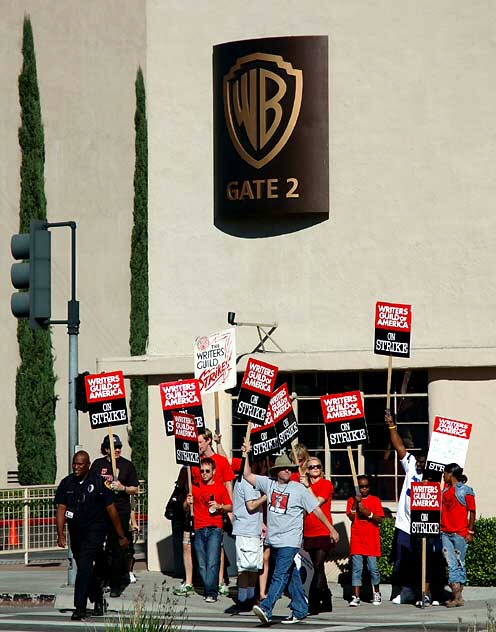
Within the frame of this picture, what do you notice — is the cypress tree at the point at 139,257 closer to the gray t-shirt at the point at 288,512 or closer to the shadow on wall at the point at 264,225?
the shadow on wall at the point at 264,225

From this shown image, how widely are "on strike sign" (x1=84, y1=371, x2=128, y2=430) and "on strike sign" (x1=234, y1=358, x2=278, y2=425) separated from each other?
5.16ft

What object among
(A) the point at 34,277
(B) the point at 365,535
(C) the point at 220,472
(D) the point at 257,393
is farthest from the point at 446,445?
(A) the point at 34,277

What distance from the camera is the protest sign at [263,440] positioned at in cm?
1789

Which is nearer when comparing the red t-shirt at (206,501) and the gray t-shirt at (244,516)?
the gray t-shirt at (244,516)

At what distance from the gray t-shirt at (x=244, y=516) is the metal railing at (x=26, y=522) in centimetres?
876

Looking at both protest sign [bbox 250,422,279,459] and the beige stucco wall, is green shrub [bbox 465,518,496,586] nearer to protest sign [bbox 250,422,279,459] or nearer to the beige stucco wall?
protest sign [bbox 250,422,279,459]

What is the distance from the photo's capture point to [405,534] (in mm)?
18375

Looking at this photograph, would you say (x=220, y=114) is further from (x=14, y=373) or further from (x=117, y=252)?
(x=117, y=252)

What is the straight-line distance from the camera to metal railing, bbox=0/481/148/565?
25688mm

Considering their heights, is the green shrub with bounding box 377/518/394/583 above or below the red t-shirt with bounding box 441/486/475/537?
below

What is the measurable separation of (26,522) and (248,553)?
29.8 feet

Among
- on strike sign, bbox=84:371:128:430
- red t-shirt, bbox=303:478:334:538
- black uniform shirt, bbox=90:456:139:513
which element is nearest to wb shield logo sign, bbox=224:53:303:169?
on strike sign, bbox=84:371:128:430

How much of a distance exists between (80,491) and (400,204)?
6241 millimetres

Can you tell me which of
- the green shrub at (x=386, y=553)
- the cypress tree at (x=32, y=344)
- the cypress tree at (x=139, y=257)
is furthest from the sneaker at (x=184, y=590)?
the cypress tree at (x=139, y=257)
